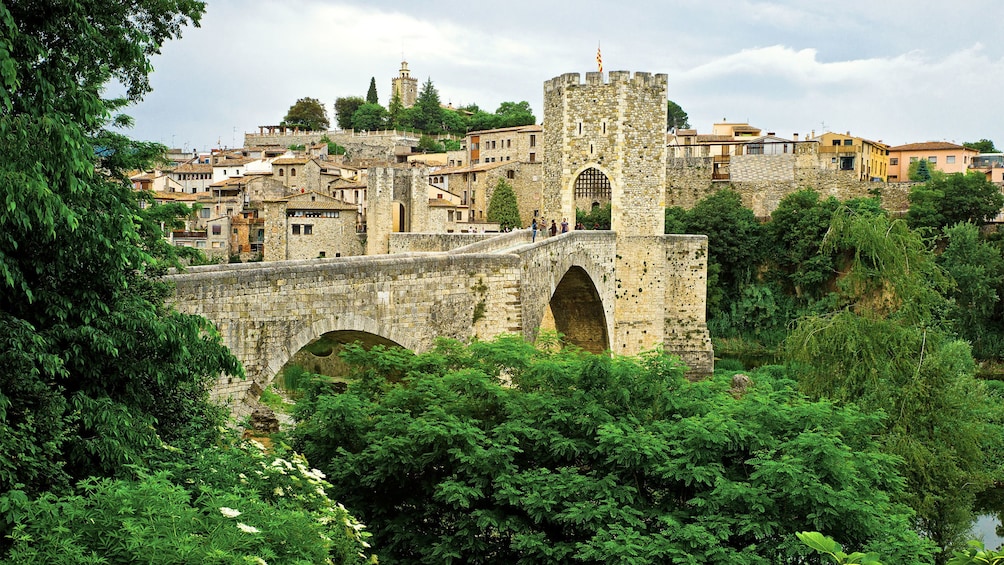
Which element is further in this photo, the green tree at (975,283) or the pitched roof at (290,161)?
the pitched roof at (290,161)

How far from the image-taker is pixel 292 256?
4509 centimetres

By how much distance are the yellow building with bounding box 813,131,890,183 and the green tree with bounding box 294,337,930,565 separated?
168 feet

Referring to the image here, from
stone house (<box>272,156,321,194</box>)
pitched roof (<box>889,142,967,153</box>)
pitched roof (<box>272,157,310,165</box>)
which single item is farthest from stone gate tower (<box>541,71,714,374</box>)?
pitched roof (<box>889,142,967,153</box>)

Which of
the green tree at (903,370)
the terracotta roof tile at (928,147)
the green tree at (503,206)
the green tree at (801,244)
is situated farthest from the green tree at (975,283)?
the terracotta roof tile at (928,147)

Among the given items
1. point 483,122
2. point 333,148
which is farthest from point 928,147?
point 333,148

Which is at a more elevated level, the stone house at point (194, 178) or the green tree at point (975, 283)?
the stone house at point (194, 178)

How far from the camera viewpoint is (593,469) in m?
11.2

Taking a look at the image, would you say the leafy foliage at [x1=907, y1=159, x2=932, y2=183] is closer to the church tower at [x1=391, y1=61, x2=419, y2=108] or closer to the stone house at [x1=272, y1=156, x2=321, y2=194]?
the stone house at [x1=272, y1=156, x2=321, y2=194]

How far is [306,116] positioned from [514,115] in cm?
2906

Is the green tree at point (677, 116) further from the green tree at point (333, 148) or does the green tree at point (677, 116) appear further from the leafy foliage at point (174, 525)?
the leafy foliage at point (174, 525)

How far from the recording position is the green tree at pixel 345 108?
383 feet

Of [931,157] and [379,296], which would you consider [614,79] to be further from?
[931,157]

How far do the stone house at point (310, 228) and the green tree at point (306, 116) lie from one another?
6647cm

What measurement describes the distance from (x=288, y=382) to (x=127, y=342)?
1823cm
